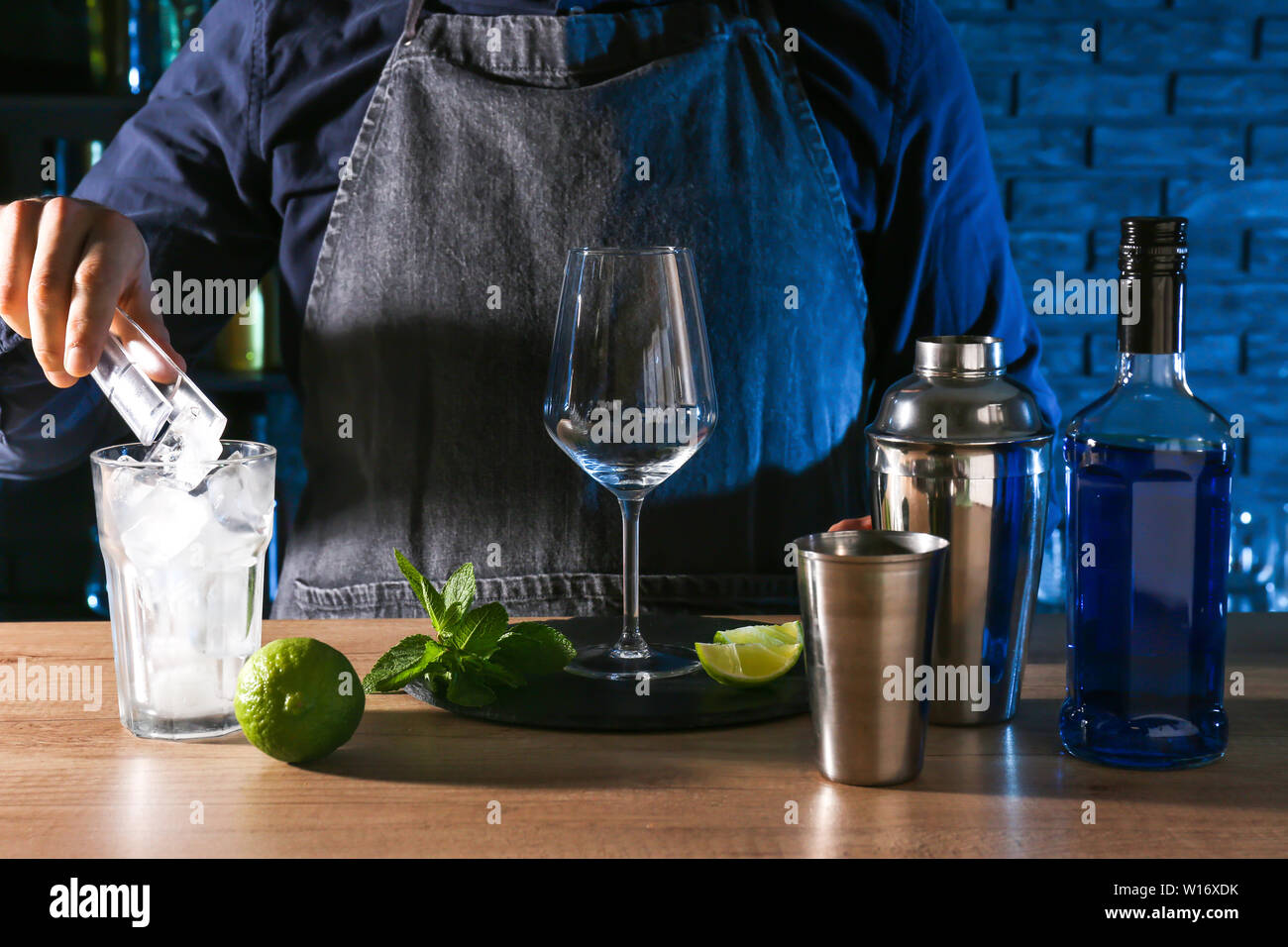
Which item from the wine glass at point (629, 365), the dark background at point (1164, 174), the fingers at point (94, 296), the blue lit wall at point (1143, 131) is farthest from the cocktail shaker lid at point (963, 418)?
the blue lit wall at point (1143, 131)

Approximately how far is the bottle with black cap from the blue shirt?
642 millimetres

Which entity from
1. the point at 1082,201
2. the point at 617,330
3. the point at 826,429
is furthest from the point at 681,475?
the point at 1082,201

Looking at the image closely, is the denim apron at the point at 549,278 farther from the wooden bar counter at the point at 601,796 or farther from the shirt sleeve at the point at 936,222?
the wooden bar counter at the point at 601,796

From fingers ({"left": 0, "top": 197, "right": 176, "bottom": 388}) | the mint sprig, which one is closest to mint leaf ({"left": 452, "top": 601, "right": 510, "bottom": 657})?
the mint sprig

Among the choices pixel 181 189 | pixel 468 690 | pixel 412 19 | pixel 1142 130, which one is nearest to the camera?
pixel 468 690

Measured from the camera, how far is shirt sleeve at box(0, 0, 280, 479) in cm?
136

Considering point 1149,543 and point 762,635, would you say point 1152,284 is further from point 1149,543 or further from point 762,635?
point 762,635

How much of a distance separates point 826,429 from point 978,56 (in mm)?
1344

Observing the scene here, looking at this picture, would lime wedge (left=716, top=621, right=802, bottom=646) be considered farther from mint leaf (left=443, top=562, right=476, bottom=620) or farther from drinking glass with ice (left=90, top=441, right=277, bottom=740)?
drinking glass with ice (left=90, top=441, right=277, bottom=740)

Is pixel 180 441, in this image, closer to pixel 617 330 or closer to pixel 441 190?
pixel 617 330

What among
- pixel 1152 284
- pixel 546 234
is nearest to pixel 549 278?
pixel 546 234

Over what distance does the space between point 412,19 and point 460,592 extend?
2.38ft

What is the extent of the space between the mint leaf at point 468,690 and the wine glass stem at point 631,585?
0.12 meters

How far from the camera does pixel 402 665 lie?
0.76 m
